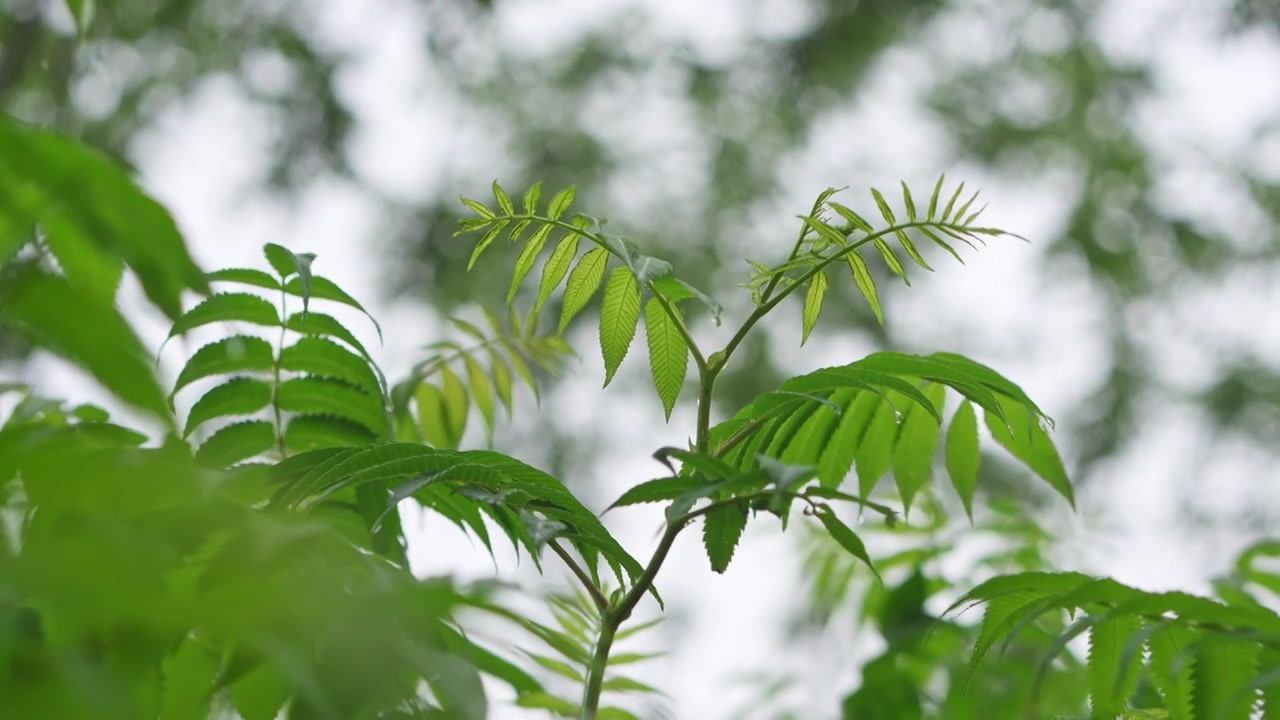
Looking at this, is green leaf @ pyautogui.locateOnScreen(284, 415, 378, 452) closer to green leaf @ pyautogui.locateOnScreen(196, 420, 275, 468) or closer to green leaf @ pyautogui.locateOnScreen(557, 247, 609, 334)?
green leaf @ pyautogui.locateOnScreen(196, 420, 275, 468)

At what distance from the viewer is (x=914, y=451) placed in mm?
924

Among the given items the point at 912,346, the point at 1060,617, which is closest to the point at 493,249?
the point at 912,346

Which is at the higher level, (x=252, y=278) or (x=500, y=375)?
(x=500, y=375)

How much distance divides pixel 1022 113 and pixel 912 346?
134 centimetres

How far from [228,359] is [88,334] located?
0.46 meters

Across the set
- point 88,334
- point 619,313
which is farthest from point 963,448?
point 88,334

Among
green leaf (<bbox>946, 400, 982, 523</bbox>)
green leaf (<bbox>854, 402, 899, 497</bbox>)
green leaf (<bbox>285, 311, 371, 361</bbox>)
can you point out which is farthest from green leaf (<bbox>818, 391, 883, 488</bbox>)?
green leaf (<bbox>285, 311, 371, 361</bbox>)

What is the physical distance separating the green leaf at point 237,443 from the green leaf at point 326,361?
0.05 m

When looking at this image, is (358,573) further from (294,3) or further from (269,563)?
(294,3)

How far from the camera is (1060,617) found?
1193 mm

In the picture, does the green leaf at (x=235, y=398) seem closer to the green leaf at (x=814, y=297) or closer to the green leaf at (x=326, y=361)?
the green leaf at (x=326, y=361)

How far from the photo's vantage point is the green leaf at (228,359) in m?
0.83

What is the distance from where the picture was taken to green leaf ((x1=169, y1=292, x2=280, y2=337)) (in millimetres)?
831

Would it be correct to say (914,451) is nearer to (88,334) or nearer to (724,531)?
(724,531)
